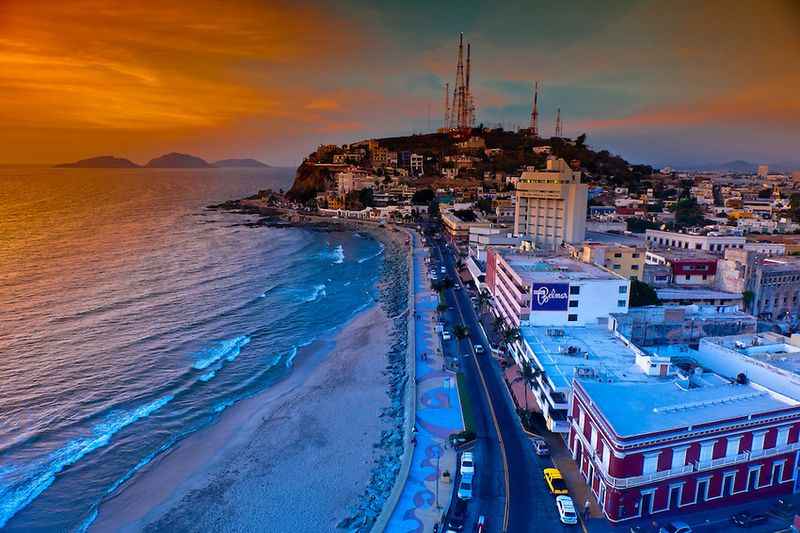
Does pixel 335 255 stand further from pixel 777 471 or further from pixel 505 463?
pixel 777 471

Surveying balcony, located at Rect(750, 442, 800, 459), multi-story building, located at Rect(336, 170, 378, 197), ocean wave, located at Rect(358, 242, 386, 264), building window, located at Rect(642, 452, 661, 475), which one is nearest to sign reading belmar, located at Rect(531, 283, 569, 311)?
balcony, located at Rect(750, 442, 800, 459)

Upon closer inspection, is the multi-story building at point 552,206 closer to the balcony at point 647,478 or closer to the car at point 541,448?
the car at point 541,448

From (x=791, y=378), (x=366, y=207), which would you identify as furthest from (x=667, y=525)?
(x=366, y=207)

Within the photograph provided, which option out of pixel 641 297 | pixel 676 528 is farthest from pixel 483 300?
pixel 676 528

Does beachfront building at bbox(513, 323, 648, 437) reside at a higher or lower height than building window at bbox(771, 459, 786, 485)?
higher

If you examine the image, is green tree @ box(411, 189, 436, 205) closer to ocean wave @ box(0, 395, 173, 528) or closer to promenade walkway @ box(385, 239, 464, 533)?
promenade walkway @ box(385, 239, 464, 533)

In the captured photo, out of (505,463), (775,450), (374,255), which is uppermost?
(775,450)
